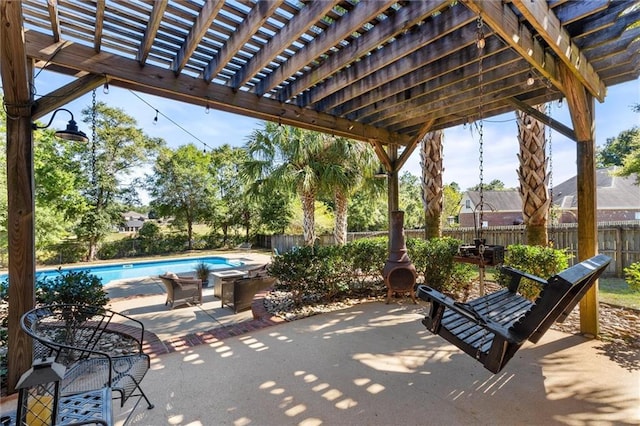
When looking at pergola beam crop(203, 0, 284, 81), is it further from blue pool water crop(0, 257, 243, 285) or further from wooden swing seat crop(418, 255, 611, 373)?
blue pool water crop(0, 257, 243, 285)

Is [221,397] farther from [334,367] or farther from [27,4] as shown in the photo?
[27,4]

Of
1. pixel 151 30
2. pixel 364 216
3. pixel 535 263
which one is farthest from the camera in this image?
pixel 364 216

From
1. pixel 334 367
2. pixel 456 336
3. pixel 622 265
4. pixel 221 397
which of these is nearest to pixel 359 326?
pixel 334 367

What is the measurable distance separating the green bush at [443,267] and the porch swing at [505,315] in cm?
208

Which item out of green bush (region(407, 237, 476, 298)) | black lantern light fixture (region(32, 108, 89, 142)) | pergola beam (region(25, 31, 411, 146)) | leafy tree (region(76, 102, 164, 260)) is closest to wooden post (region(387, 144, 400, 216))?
green bush (region(407, 237, 476, 298))

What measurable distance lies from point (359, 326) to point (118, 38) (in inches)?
161

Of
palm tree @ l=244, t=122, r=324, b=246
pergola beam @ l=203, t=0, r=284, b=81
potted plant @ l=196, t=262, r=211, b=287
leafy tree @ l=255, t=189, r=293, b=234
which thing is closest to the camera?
pergola beam @ l=203, t=0, r=284, b=81

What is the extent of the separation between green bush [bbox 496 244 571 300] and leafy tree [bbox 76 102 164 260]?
17408mm

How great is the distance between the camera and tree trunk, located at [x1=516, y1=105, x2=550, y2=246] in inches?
207

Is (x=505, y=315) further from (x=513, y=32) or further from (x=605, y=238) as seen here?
(x=605, y=238)

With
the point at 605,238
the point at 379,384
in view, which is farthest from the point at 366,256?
the point at 605,238

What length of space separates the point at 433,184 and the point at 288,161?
3.84 m

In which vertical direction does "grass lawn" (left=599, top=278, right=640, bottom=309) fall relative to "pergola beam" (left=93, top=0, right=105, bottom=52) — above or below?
below

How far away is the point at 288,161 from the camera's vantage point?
8062 millimetres
